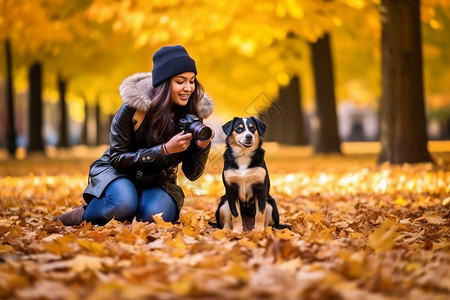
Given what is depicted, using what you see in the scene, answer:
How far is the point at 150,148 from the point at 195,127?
510mm

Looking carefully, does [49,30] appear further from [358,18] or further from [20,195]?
[358,18]

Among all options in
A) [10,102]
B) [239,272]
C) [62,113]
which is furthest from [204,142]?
[62,113]

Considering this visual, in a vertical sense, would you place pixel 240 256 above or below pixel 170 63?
below

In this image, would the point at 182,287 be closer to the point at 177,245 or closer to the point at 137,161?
the point at 177,245

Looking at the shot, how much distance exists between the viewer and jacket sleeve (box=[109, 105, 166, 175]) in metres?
4.74

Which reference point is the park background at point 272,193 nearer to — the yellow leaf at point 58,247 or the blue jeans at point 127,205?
the yellow leaf at point 58,247

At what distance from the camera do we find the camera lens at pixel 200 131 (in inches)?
175

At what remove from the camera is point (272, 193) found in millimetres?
7500

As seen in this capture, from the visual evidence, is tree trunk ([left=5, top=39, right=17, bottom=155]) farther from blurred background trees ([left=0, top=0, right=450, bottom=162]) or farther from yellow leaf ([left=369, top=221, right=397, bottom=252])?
yellow leaf ([left=369, top=221, right=397, bottom=252])

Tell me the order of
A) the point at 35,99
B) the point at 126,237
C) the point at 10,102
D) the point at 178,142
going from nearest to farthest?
the point at 126,237 < the point at 178,142 < the point at 10,102 < the point at 35,99

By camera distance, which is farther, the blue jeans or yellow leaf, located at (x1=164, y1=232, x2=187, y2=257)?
the blue jeans

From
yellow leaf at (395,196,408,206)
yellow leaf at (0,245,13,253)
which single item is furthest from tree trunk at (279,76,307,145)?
yellow leaf at (0,245,13,253)

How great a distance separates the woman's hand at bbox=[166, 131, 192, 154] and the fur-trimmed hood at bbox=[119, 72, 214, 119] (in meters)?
0.37

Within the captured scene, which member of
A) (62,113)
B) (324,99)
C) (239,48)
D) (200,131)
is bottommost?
(200,131)
